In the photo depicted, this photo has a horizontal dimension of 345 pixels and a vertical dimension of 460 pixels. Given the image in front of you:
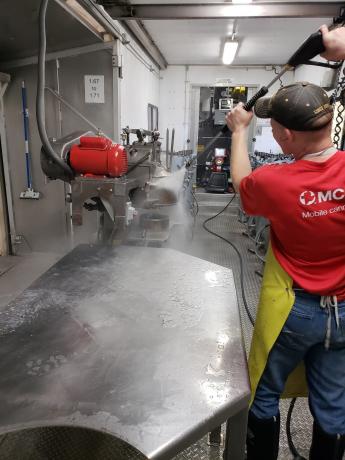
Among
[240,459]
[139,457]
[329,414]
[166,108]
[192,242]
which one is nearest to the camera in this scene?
[139,457]

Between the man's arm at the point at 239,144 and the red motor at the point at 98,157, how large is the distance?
0.50m

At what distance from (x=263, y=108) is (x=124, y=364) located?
917 mm

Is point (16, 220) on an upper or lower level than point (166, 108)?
lower

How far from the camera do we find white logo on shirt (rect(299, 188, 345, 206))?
95cm

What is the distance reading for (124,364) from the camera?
2.60ft

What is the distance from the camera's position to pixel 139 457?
609mm

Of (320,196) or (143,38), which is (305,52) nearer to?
(320,196)

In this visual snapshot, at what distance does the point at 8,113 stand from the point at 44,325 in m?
2.54

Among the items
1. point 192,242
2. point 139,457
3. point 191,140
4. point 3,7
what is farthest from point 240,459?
point 191,140

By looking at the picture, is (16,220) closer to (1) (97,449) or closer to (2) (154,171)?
(2) (154,171)

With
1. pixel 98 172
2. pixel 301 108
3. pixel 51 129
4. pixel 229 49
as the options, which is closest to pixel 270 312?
pixel 301 108

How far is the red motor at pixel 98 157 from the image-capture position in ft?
4.62

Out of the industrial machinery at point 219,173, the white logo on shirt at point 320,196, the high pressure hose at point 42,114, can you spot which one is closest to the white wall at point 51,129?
the high pressure hose at point 42,114

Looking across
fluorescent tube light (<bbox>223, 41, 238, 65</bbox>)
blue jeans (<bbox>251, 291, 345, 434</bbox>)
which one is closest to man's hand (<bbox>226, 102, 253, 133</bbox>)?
blue jeans (<bbox>251, 291, 345, 434</bbox>)
